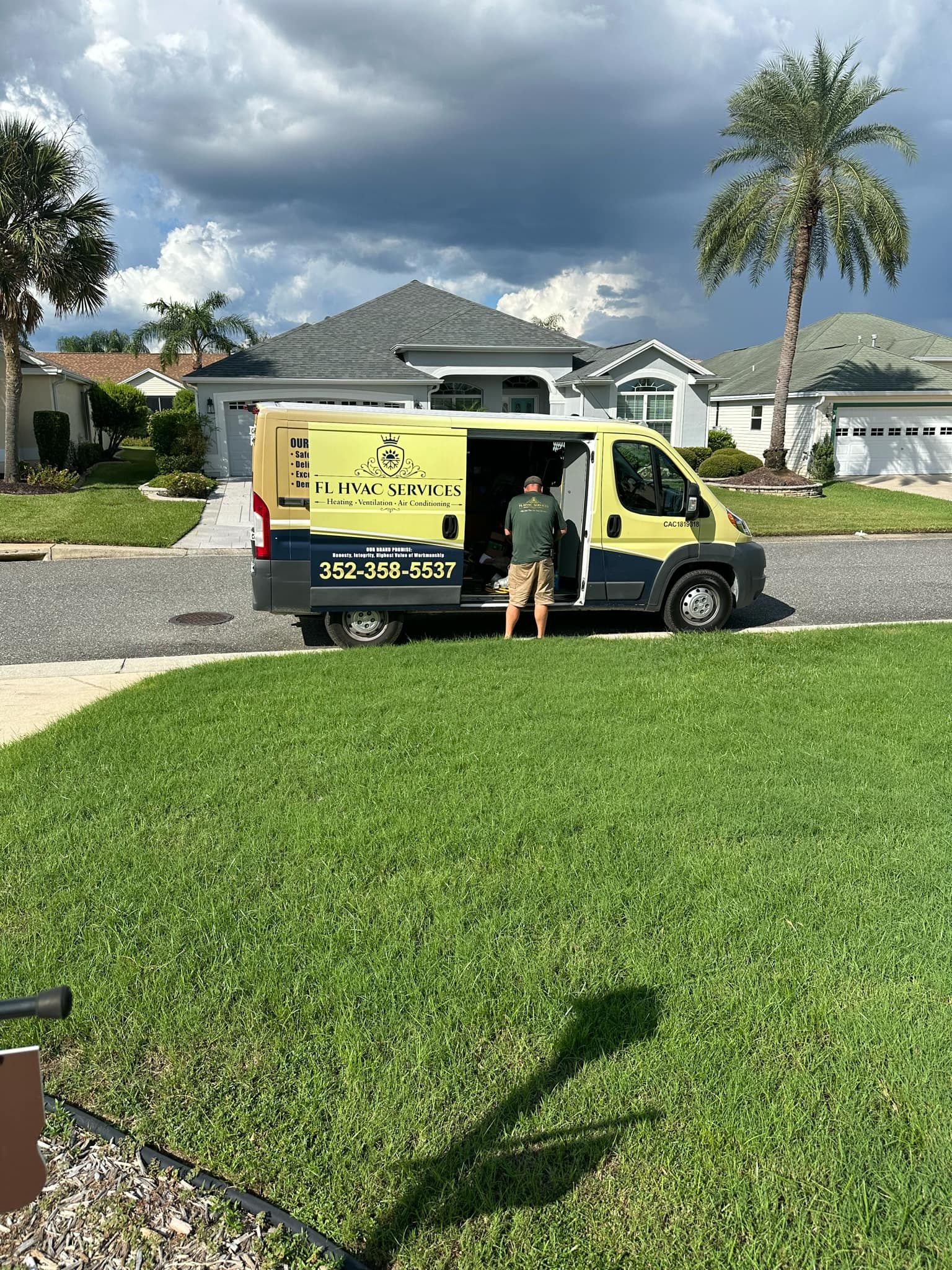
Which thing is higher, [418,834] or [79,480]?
[79,480]

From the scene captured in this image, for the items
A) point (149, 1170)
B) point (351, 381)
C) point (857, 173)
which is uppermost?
point (857, 173)

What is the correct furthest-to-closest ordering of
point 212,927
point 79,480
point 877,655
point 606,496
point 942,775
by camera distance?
point 79,480, point 606,496, point 877,655, point 942,775, point 212,927

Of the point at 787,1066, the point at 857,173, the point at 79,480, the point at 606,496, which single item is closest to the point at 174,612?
the point at 606,496

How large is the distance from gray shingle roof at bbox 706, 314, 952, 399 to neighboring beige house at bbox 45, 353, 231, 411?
31.7 m

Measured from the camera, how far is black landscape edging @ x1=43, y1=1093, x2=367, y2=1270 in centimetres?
216

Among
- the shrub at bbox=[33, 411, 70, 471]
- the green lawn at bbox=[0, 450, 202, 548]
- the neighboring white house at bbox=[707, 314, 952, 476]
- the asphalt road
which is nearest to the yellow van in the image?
the asphalt road

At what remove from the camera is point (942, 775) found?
512 centimetres

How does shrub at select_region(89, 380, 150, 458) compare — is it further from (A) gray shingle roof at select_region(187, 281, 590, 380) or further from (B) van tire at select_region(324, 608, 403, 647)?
(B) van tire at select_region(324, 608, 403, 647)

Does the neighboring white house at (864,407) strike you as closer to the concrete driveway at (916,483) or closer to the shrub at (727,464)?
the concrete driveway at (916,483)

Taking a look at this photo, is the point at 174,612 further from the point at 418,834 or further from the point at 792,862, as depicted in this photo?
the point at 792,862

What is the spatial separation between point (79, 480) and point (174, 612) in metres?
15.3

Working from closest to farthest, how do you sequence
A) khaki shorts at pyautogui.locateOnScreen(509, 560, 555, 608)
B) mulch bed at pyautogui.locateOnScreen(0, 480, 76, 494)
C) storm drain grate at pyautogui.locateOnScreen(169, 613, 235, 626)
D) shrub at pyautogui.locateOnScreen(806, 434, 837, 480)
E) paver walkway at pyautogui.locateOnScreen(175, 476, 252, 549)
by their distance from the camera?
khaki shorts at pyautogui.locateOnScreen(509, 560, 555, 608)
storm drain grate at pyautogui.locateOnScreen(169, 613, 235, 626)
paver walkway at pyautogui.locateOnScreen(175, 476, 252, 549)
mulch bed at pyautogui.locateOnScreen(0, 480, 76, 494)
shrub at pyautogui.locateOnScreen(806, 434, 837, 480)

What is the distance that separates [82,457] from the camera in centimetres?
2667

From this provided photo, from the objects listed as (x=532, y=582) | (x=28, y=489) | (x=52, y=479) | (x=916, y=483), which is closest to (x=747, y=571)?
(x=532, y=582)
